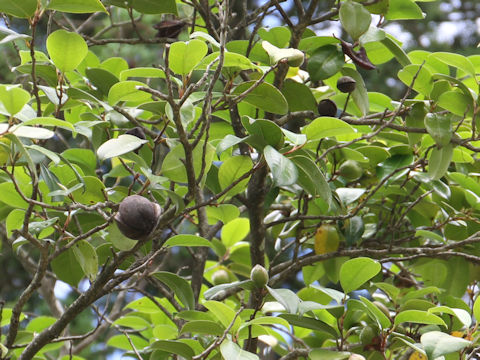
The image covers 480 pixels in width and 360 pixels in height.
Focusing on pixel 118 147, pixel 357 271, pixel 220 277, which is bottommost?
pixel 220 277

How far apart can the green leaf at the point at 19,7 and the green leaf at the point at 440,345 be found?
2.36 ft

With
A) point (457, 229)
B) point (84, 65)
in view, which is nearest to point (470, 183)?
point (457, 229)

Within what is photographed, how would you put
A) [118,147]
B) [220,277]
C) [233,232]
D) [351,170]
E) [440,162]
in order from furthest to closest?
1. [233,232]
2. [220,277]
3. [351,170]
4. [440,162]
5. [118,147]

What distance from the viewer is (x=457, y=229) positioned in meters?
1.44

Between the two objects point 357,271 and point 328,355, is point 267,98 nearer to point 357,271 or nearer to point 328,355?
point 357,271

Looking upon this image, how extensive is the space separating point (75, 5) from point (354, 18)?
0.46 metres

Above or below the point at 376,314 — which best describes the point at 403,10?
above

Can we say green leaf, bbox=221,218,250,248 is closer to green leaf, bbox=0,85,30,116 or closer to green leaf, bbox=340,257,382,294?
green leaf, bbox=340,257,382,294

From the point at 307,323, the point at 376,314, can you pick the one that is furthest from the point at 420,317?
the point at 307,323

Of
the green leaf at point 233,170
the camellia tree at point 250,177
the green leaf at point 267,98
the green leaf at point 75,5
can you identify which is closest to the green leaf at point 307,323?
the camellia tree at point 250,177

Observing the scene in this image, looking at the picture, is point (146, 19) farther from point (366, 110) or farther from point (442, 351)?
point (442, 351)

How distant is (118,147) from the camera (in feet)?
3.24

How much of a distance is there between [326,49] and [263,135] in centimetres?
29

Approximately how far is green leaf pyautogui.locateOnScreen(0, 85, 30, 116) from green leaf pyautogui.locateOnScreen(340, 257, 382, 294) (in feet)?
1.82
